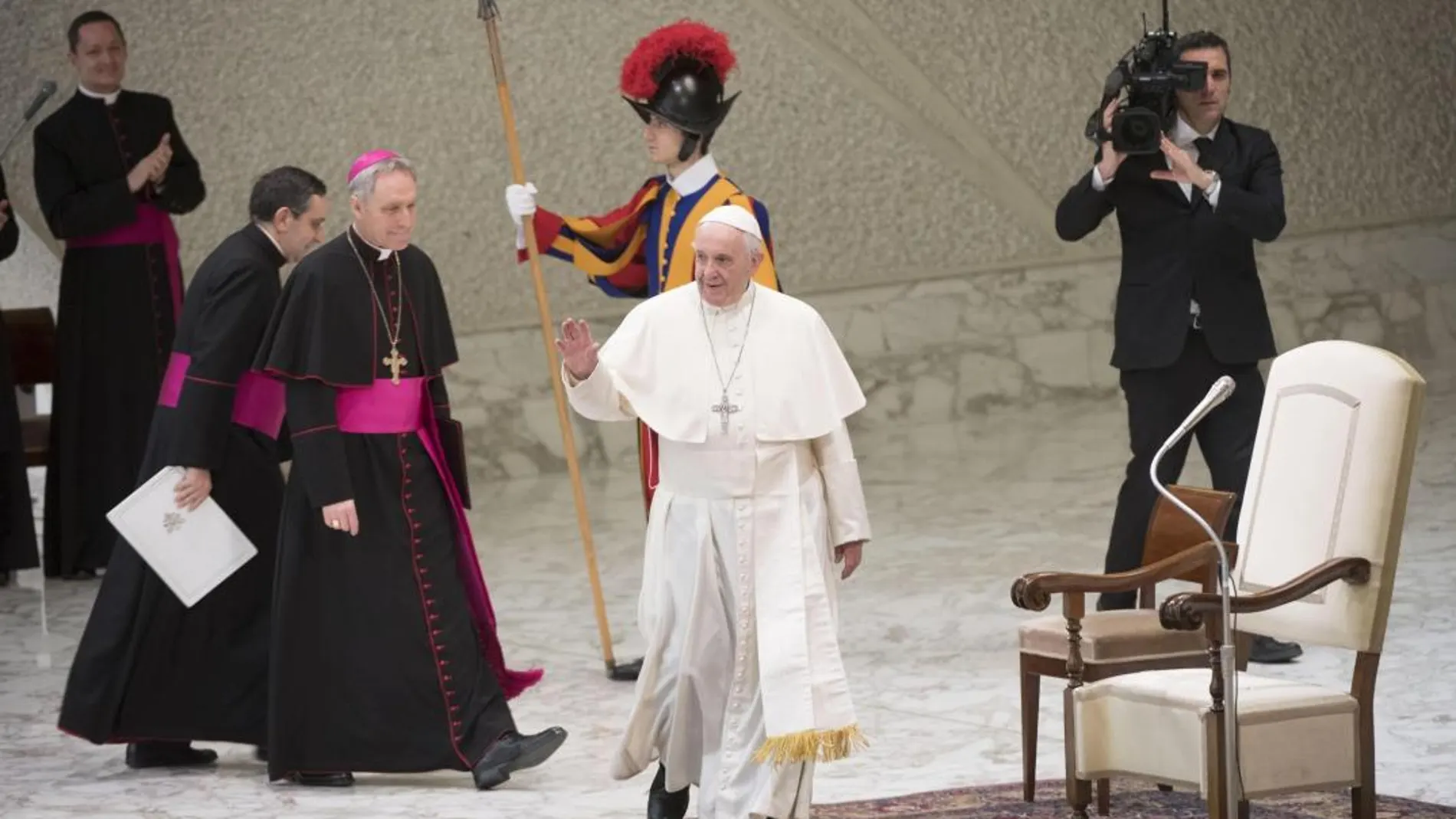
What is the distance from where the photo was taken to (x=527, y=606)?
7902 mm

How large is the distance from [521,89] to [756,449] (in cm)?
552

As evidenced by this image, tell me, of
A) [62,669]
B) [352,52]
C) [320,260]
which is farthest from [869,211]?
[320,260]

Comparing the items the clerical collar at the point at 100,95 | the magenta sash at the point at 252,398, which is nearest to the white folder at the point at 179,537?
the magenta sash at the point at 252,398

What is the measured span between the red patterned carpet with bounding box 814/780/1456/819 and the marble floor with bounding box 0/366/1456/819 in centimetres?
14

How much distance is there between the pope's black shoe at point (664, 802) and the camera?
5027 millimetres

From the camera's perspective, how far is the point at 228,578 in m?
5.86

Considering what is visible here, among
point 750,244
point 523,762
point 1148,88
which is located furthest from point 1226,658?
point 1148,88

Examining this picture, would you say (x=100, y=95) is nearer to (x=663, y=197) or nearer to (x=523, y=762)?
(x=663, y=197)

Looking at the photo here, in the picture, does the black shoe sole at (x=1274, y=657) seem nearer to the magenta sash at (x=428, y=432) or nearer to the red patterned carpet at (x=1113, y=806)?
the red patterned carpet at (x=1113, y=806)

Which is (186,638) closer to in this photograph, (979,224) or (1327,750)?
(1327,750)

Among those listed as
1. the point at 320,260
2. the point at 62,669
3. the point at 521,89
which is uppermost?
the point at 521,89

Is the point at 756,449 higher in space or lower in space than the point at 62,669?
higher

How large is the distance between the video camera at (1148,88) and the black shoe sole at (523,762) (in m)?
1.98

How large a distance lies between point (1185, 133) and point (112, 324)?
395cm
